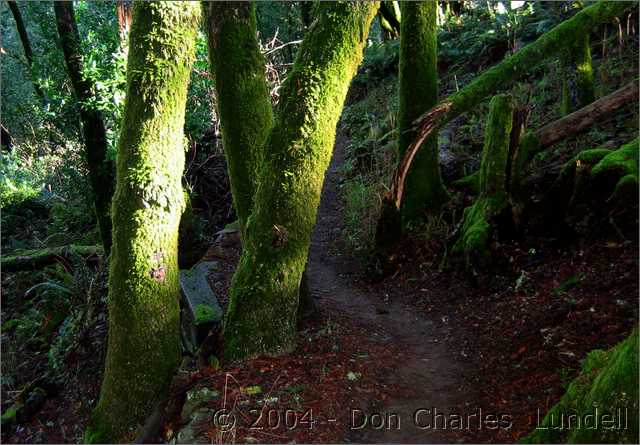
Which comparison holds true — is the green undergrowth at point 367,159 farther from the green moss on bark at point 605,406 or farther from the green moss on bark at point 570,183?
the green moss on bark at point 605,406

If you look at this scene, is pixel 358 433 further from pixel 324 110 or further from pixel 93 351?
pixel 93 351

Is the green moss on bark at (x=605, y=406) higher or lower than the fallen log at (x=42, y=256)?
lower

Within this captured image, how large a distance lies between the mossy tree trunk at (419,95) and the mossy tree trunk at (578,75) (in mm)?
2393

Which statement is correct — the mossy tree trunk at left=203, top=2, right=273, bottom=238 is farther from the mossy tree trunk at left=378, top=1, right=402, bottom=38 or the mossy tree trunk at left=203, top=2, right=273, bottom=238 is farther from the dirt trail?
the mossy tree trunk at left=378, top=1, right=402, bottom=38

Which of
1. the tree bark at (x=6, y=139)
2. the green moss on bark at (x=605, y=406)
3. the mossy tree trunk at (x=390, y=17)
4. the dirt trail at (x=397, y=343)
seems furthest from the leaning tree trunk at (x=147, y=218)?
the tree bark at (x=6, y=139)

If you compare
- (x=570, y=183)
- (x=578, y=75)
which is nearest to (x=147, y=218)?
(x=570, y=183)

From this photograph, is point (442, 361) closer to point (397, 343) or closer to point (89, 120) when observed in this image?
point (397, 343)

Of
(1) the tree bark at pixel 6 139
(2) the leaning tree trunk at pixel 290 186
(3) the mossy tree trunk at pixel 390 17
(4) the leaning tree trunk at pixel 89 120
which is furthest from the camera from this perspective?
(3) the mossy tree trunk at pixel 390 17

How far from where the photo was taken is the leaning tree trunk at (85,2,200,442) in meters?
4.71

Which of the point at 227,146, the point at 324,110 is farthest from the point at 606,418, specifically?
the point at 227,146

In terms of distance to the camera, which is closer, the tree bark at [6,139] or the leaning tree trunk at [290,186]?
the leaning tree trunk at [290,186]

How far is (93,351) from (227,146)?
371cm

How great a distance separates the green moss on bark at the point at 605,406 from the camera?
2.74 m

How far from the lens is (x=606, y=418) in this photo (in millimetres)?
2834
